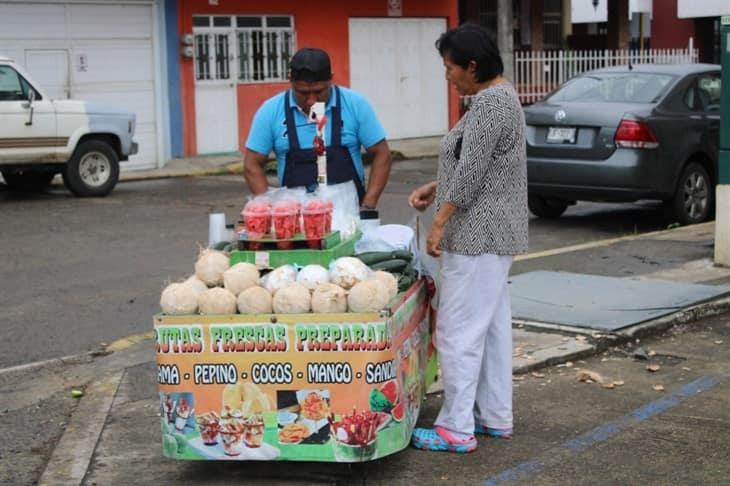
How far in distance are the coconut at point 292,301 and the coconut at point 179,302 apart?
351 mm

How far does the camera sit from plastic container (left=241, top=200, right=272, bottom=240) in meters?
5.20

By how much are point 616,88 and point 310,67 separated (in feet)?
23.8

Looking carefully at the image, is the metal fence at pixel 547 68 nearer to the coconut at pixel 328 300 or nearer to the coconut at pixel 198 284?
the coconut at pixel 198 284

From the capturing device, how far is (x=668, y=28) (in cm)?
3356

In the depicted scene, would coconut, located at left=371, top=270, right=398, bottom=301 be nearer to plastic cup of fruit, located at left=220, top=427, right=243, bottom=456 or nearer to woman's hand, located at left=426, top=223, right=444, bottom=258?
woman's hand, located at left=426, top=223, right=444, bottom=258

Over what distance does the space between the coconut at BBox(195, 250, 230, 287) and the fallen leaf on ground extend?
2.30m

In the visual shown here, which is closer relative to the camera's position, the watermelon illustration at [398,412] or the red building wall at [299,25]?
the watermelon illustration at [398,412]

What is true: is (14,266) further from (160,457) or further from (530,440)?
(530,440)

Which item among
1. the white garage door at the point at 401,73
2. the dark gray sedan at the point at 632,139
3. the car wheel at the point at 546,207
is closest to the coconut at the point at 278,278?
the dark gray sedan at the point at 632,139

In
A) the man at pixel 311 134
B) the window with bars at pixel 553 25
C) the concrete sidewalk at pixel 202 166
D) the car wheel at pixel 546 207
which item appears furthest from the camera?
A: the window with bars at pixel 553 25

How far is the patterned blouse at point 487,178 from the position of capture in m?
5.06

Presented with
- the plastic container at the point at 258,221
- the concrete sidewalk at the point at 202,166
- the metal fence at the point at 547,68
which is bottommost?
the concrete sidewalk at the point at 202,166

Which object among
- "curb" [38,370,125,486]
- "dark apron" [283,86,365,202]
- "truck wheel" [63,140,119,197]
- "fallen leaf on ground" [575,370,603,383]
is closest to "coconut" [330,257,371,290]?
"dark apron" [283,86,365,202]

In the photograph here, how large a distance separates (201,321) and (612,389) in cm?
253
